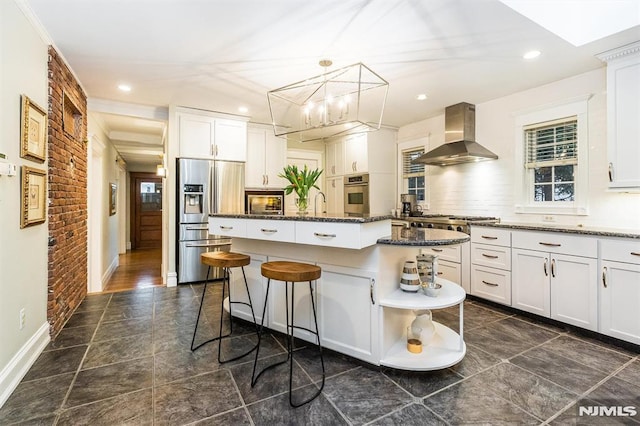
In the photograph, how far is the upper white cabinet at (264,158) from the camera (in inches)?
202

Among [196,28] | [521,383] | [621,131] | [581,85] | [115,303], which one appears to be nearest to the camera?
[521,383]

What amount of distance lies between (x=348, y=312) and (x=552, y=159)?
309 cm

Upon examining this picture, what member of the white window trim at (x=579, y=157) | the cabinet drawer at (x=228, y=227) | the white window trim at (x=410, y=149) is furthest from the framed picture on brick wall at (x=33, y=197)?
the white window trim at (x=579, y=157)

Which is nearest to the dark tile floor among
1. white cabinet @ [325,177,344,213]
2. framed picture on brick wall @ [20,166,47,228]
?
framed picture on brick wall @ [20,166,47,228]

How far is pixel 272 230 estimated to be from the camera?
2385 millimetres

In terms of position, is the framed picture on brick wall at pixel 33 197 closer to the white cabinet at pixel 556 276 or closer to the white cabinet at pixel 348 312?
the white cabinet at pixel 348 312

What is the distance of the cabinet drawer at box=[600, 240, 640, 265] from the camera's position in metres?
2.42

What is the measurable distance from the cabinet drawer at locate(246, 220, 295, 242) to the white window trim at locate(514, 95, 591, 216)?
10.1 ft

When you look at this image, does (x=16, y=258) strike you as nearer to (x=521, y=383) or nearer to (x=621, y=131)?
(x=521, y=383)

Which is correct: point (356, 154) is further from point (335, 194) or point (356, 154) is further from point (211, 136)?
point (211, 136)

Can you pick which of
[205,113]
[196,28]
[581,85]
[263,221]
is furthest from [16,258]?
[581,85]

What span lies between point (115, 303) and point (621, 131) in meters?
5.28

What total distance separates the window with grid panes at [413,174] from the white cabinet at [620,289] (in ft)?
9.12

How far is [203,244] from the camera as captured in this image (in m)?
4.47
